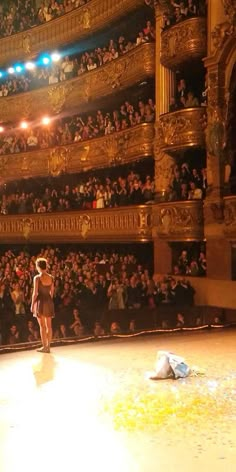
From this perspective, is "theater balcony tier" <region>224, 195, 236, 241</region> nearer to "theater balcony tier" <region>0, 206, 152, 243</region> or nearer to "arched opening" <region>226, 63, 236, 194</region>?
"arched opening" <region>226, 63, 236, 194</region>

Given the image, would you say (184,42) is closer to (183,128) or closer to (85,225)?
(183,128)

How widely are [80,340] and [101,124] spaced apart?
12949mm

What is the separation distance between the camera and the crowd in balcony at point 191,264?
1597cm

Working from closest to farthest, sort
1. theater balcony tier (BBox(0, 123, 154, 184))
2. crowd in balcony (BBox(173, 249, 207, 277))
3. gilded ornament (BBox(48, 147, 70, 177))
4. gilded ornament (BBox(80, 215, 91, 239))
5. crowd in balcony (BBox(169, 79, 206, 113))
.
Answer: crowd in balcony (BBox(173, 249, 207, 277)) < crowd in balcony (BBox(169, 79, 206, 113)) < theater balcony tier (BBox(0, 123, 154, 184)) < gilded ornament (BBox(80, 215, 91, 239)) < gilded ornament (BBox(48, 147, 70, 177))

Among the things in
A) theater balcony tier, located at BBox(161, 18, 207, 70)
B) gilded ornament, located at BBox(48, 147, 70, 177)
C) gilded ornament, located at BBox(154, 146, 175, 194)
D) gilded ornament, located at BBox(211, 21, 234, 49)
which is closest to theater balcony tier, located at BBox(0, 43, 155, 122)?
theater balcony tier, located at BBox(161, 18, 207, 70)

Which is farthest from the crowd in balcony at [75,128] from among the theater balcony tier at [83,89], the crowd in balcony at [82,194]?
the crowd in balcony at [82,194]

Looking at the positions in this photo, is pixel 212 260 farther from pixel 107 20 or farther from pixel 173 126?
pixel 107 20

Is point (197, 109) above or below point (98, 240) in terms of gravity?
above

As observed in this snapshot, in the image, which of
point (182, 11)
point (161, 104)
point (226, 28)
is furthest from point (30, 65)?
point (226, 28)

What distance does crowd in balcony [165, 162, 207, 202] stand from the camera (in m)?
16.2

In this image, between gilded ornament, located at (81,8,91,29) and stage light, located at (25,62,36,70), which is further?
stage light, located at (25,62,36,70)

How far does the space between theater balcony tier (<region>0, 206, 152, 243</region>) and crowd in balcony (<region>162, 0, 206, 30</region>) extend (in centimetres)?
518

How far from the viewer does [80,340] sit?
400 inches

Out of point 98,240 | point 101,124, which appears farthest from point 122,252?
point 101,124
